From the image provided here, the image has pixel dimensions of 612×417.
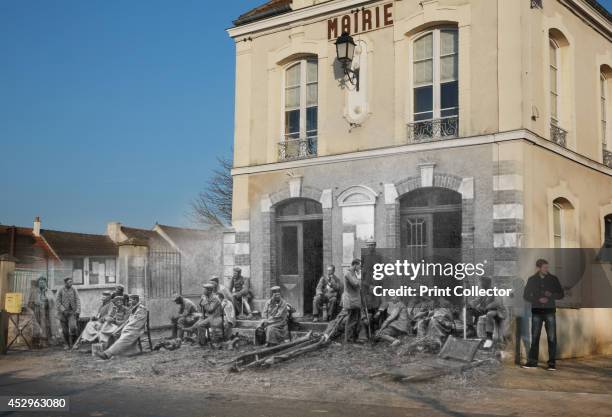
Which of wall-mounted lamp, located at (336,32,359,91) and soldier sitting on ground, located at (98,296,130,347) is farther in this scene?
soldier sitting on ground, located at (98,296,130,347)

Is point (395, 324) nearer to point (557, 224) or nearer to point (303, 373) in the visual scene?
point (303, 373)

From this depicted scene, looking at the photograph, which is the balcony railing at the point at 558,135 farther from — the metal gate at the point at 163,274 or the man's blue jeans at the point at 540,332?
the metal gate at the point at 163,274

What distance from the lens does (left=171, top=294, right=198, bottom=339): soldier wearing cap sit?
16078 millimetres

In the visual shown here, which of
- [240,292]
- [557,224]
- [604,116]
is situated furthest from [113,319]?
[604,116]

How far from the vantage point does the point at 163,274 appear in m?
19.5

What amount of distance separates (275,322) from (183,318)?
97.1 inches

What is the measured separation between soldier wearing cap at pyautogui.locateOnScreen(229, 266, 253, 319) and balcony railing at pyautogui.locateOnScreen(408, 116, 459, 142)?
16.4ft

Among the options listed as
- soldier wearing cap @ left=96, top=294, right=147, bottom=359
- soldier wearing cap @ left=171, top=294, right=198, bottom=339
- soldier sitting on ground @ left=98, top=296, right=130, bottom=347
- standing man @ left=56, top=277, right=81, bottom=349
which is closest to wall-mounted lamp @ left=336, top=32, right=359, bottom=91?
soldier wearing cap @ left=171, top=294, right=198, bottom=339

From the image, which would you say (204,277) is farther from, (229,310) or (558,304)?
(558,304)

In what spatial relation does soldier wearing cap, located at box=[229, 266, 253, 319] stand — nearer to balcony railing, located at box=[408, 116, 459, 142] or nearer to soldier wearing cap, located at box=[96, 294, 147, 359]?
soldier wearing cap, located at box=[96, 294, 147, 359]

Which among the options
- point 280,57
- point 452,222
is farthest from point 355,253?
point 280,57

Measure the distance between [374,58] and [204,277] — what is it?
7613 millimetres

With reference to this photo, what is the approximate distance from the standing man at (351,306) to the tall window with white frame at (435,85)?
3.05 metres

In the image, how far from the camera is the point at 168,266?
19.7 meters
